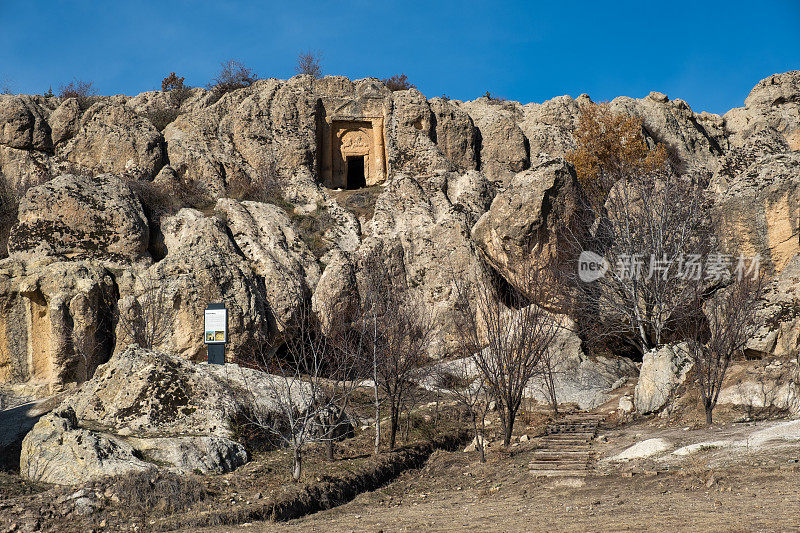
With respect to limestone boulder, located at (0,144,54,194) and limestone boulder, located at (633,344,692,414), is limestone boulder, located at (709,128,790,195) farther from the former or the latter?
limestone boulder, located at (0,144,54,194)

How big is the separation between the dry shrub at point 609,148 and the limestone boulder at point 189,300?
14.8 metres

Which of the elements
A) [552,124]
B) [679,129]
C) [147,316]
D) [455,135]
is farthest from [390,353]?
[679,129]

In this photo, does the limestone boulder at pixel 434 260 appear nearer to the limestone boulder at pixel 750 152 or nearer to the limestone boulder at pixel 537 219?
the limestone boulder at pixel 537 219

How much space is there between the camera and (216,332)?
1583 cm

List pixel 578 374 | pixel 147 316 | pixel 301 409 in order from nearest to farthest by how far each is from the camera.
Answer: pixel 301 409
pixel 147 316
pixel 578 374

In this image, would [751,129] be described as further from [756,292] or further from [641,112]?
[756,292]

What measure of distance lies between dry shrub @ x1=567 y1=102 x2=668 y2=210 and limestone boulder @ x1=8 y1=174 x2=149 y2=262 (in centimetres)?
1763

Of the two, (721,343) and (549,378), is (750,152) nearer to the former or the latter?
(549,378)

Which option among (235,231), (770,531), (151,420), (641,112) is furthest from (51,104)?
(770,531)

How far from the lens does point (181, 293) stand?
19.6 meters

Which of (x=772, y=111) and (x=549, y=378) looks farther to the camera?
(x=772, y=111)

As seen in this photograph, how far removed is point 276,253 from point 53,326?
7173 millimetres

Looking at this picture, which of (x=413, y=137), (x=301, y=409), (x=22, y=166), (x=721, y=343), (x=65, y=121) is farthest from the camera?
(x=413, y=137)

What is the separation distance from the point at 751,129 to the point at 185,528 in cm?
3524
